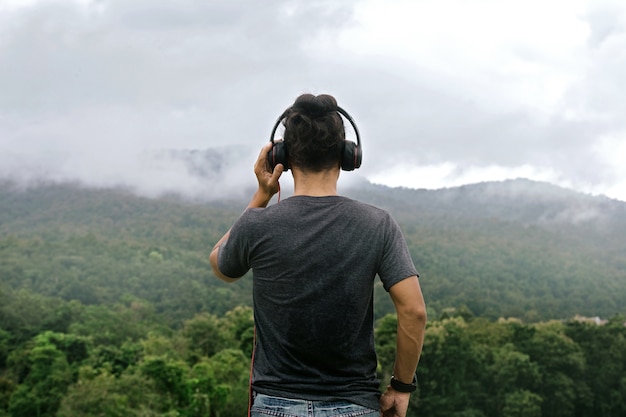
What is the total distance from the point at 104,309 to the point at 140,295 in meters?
13.4

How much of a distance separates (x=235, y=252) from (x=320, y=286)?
0.28 meters

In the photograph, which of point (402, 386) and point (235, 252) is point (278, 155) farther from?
point (402, 386)

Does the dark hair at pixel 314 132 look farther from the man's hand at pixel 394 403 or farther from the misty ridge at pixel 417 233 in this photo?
the misty ridge at pixel 417 233

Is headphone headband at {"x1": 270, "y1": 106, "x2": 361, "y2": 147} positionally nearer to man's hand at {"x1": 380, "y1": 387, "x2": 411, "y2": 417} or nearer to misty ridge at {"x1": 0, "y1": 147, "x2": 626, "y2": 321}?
man's hand at {"x1": 380, "y1": 387, "x2": 411, "y2": 417}

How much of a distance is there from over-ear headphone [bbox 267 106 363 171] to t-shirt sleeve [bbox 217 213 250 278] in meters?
0.20

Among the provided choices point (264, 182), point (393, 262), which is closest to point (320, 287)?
point (393, 262)

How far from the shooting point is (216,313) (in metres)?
47.1

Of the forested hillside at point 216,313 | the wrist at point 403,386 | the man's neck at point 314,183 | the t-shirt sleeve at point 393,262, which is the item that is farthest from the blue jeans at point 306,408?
the forested hillside at point 216,313

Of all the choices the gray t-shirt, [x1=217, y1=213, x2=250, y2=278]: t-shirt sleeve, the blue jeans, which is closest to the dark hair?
the gray t-shirt

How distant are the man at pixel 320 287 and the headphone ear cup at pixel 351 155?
47mm

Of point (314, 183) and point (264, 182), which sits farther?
point (264, 182)

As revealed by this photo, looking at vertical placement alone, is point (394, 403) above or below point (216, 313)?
above

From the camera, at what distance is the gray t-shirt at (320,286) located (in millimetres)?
1678

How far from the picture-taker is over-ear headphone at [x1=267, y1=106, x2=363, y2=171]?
1.82 m
